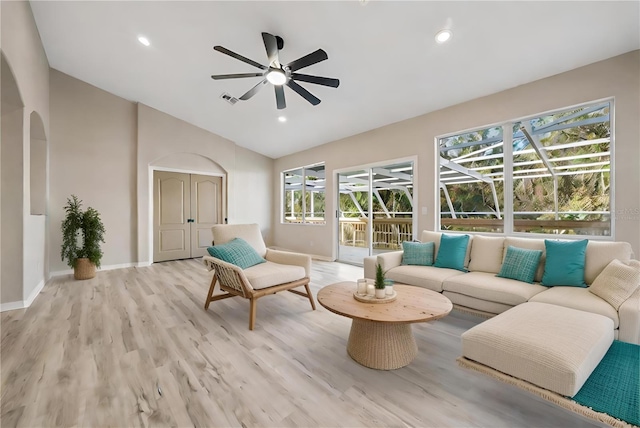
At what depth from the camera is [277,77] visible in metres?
2.86

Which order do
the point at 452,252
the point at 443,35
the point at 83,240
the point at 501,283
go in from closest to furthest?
1. the point at 501,283
2. the point at 443,35
3. the point at 452,252
4. the point at 83,240

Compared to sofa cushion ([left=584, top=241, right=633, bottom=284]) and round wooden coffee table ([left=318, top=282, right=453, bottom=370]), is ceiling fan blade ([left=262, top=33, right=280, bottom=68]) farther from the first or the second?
sofa cushion ([left=584, top=241, right=633, bottom=284])

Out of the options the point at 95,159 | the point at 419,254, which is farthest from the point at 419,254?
the point at 95,159

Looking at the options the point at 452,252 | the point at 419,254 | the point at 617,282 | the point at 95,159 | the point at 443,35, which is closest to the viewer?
the point at 617,282

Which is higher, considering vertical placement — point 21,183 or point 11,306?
point 21,183

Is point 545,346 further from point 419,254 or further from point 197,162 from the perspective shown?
point 197,162

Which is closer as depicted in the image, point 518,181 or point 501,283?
point 501,283

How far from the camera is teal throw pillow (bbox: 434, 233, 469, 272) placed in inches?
121

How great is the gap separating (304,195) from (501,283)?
4.88 metres

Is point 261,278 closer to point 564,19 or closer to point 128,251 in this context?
point 564,19

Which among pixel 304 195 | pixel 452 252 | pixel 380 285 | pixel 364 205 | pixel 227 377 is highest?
pixel 304 195

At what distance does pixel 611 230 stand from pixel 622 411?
8.52 ft

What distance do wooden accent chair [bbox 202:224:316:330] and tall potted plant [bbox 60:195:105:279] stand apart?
267 cm

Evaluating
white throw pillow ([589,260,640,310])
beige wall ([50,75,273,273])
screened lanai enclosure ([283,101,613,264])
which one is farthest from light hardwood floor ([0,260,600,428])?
beige wall ([50,75,273,273])
